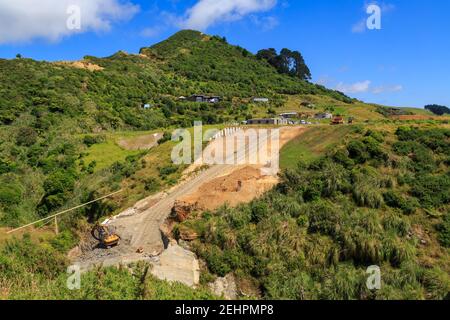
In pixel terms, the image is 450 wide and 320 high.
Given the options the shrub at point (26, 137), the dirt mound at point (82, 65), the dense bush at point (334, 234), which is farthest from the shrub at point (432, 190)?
the dirt mound at point (82, 65)

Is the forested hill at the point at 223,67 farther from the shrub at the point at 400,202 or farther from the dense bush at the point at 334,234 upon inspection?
the shrub at the point at 400,202

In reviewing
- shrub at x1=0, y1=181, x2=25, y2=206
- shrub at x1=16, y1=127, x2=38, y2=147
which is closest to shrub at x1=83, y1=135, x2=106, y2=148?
shrub at x1=16, y1=127, x2=38, y2=147

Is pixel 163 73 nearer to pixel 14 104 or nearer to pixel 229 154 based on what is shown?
Answer: pixel 14 104

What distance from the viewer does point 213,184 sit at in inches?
1177

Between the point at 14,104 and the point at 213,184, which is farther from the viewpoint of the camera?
the point at 14,104

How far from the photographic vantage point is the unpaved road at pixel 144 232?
2405cm

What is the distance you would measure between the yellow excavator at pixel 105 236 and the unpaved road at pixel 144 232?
14.3 inches

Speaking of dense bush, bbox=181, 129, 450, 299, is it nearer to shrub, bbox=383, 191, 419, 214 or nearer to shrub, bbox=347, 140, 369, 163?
shrub, bbox=383, 191, 419, 214

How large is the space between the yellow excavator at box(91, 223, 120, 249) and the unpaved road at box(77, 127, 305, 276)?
1.19 ft

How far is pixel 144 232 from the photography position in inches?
1085

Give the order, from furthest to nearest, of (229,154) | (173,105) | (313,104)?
(313,104), (173,105), (229,154)

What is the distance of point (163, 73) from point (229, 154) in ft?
201
